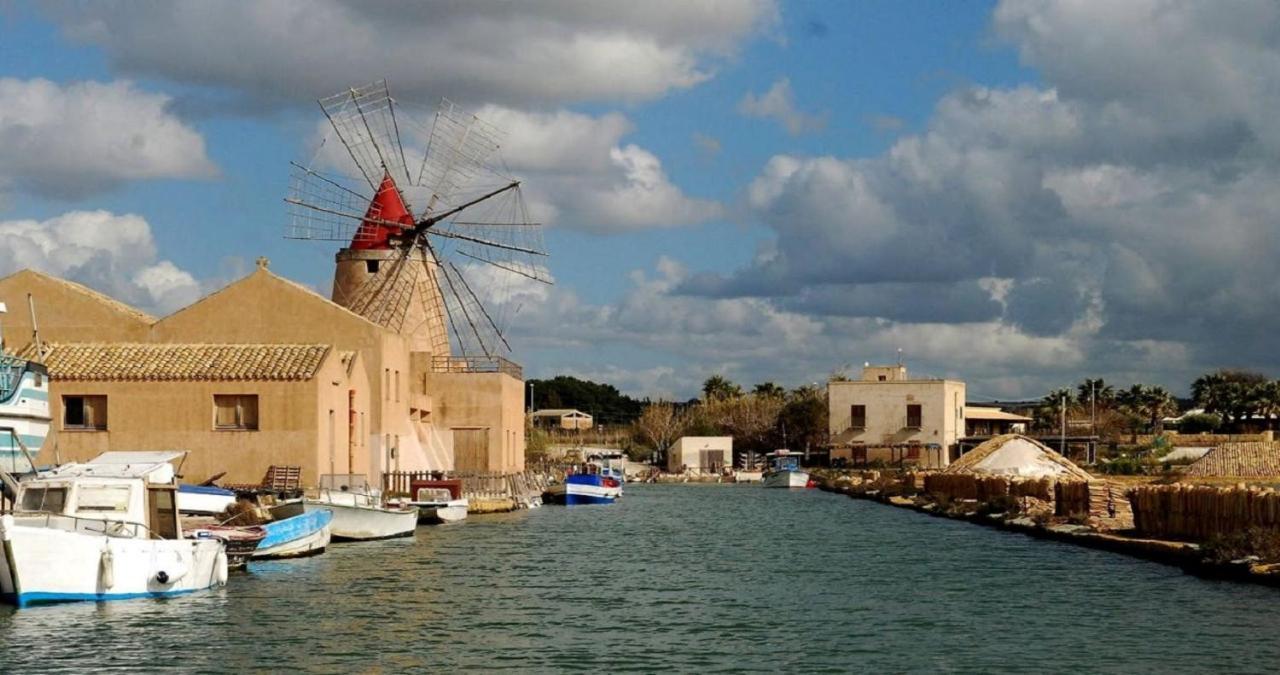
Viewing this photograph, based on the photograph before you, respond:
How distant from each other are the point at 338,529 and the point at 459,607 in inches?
595

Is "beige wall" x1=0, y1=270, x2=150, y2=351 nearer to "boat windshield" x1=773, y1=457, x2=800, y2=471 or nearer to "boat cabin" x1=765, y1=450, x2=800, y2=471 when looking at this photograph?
"boat windshield" x1=773, y1=457, x2=800, y2=471

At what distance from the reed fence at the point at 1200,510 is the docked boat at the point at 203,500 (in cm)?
2122

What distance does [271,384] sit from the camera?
151 feet

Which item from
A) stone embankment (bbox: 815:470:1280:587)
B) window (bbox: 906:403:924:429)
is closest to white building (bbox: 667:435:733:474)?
window (bbox: 906:403:924:429)

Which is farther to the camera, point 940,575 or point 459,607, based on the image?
point 940,575

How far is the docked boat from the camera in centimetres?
3731

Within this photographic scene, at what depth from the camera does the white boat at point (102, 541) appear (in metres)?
24.8

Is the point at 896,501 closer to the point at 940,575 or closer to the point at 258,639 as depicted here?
the point at 940,575

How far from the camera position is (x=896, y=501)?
75.6 metres

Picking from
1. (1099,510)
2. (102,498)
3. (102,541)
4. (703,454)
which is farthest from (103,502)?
(703,454)

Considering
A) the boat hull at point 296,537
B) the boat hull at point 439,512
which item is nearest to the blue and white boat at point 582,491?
the boat hull at point 439,512

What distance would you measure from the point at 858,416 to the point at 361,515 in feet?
256

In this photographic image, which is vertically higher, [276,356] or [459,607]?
[276,356]

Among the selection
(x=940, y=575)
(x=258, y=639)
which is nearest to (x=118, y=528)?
(x=258, y=639)
